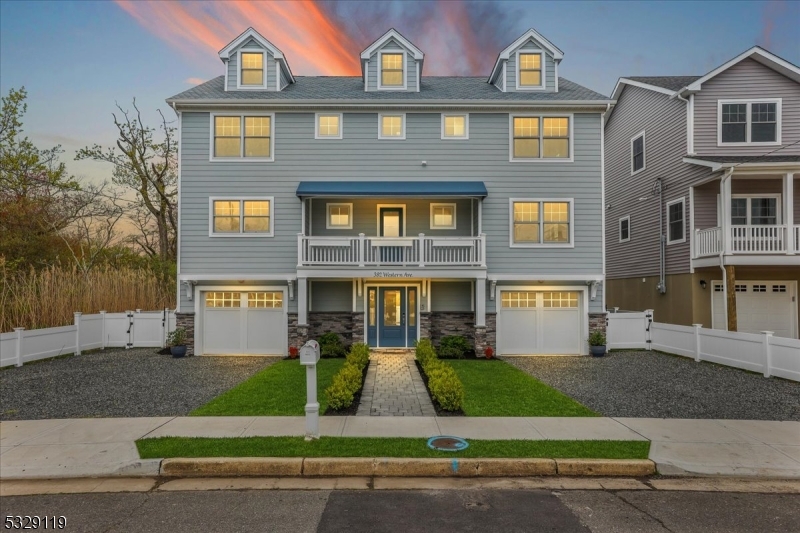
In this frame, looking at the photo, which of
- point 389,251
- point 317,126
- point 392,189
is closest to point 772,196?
point 392,189

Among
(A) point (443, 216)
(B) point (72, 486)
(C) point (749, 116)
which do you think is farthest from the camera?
(C) point (749, 116)

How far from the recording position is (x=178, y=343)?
1482cm

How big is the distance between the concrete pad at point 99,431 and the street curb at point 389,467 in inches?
65.7

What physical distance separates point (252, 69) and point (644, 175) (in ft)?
56.3

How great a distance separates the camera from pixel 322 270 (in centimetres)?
1453

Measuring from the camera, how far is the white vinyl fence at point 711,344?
1106 cm

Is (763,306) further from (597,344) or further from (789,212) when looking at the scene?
(597,344)

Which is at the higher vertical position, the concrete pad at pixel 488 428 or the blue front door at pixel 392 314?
the blue front door at pixel 392 314

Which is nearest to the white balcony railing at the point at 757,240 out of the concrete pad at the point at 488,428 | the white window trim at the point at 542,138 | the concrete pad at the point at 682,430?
the white window trim at the point at 542,138

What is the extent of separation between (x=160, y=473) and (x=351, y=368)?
443cm

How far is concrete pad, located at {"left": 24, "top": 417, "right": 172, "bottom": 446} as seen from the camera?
6.64 meters

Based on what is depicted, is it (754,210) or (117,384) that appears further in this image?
(754,210)

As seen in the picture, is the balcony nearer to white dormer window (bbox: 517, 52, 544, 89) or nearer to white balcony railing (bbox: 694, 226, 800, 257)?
white balcony railing (bbox: 694, 226, 800, 257)

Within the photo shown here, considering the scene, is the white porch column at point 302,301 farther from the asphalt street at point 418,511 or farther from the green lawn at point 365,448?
the asphalt street at point 418,511
